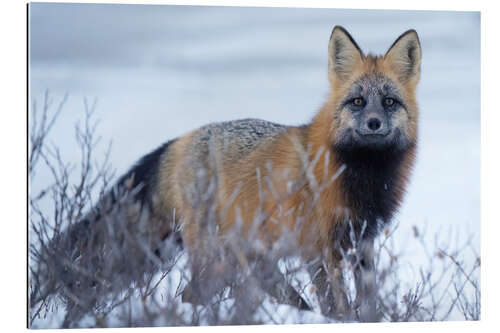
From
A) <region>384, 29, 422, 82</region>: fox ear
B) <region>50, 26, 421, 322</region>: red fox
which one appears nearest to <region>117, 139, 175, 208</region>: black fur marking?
<region>50, 26, 421, 322</region>: red fox

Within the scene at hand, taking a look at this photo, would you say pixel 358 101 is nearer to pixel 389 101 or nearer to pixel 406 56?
pixel 389 101

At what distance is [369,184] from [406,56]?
0.97 metres

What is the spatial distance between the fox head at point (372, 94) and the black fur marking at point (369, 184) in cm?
6

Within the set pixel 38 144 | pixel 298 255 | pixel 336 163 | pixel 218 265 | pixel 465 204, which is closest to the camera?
pixel 218 265

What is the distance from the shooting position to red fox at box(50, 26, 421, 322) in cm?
512

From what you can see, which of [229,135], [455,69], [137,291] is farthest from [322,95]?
[137,291]

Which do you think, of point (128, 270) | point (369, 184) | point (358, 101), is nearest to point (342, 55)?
point (358, 101)

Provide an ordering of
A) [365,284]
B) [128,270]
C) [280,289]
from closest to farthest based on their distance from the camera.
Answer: [128,270] → [280,289] → [365,284]

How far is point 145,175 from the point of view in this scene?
532 centimetres

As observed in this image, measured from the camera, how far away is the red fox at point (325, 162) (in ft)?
16.8

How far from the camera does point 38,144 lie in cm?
489

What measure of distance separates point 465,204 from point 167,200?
7.35ft
